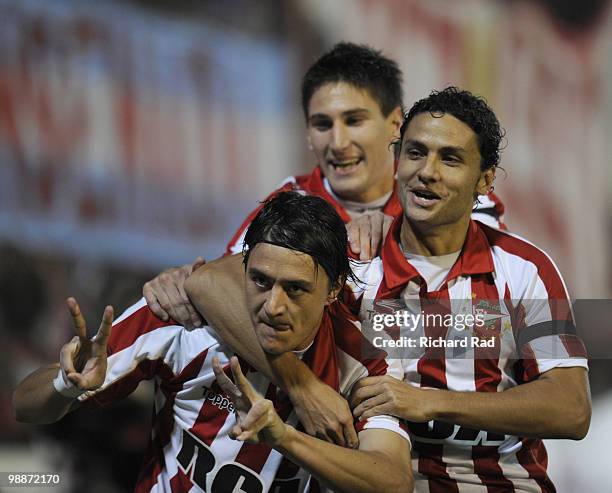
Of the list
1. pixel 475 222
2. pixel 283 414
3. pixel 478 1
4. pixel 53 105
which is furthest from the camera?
pixel 478 1

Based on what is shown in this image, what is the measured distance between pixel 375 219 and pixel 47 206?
2.14 m

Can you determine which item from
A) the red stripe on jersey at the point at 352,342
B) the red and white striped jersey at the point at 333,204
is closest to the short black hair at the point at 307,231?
the red stripe on jersey at the point at 352,342

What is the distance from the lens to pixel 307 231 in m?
2.17

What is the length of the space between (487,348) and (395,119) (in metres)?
1.03

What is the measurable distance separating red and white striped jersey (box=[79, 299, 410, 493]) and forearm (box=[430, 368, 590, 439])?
132 mm

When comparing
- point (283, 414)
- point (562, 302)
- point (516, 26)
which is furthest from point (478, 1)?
point (283, 414)

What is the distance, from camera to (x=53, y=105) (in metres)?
4.30

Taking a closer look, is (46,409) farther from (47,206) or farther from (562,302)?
(47,206)

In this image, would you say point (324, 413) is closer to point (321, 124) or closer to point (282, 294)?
point (282, 294)

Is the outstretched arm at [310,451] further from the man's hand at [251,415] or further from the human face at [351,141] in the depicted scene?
the human face at [351,141]

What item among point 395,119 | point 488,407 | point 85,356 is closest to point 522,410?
point 488,407

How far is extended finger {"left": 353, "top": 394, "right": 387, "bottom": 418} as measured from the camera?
2199mm

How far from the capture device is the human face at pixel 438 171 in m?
2.36

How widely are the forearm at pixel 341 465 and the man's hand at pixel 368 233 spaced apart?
0.63 m
